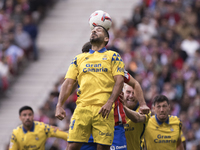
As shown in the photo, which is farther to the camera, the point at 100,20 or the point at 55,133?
the point at 55,133

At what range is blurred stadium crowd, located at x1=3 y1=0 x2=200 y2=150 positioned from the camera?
14.5m

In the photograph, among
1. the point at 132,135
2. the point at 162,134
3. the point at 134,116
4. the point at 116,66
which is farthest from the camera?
the point at 162,134

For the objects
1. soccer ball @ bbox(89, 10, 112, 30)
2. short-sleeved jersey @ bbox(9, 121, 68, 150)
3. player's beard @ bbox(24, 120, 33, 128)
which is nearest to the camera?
soccer ball @ bbox(89, 10, 112, 30)

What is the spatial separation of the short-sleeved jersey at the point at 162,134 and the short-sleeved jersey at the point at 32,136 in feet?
5.99

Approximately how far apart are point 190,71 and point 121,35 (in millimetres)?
3912

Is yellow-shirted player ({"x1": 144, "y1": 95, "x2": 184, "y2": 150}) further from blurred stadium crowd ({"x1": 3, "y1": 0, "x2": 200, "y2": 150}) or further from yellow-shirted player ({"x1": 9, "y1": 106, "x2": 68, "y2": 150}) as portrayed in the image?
blurred stadium crowd ({"x1": 3, "y1": 0, "x2": 200, "y2": 150})

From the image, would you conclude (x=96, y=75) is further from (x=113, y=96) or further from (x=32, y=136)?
(x=32, y=136)

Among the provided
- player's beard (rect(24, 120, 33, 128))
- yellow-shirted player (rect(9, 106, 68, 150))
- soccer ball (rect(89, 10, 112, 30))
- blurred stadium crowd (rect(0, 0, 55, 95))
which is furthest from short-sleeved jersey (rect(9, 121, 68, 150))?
blurred stadium crowd (rect(0, 0, 55, 95))

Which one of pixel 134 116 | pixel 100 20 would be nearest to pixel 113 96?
pixel 134 116

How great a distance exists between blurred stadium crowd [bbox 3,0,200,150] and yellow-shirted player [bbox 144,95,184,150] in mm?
4107

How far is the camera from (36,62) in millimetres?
20797

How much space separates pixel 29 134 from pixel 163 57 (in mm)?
7755

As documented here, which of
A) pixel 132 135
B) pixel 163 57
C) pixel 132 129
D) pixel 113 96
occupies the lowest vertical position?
pixel 132 135

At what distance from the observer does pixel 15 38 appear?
64.3 feet
